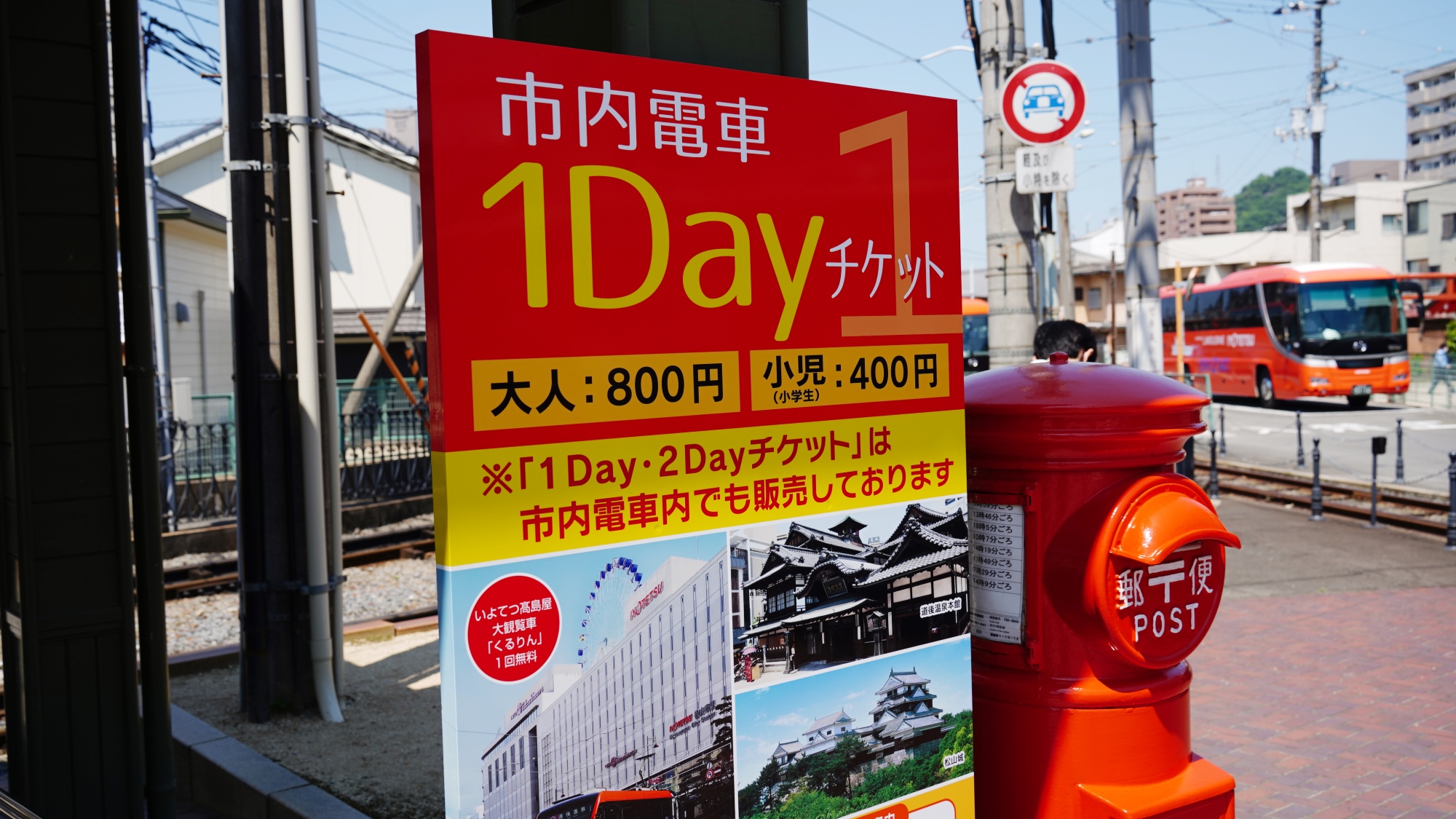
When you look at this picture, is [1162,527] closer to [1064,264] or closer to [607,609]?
[607,609]

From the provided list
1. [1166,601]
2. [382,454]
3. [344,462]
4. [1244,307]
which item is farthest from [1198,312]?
[1166,601]

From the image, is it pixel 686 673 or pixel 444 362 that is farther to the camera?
pixel 686 673

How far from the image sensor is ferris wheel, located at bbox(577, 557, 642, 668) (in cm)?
227

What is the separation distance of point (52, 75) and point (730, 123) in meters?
3.58

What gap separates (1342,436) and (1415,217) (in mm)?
40825

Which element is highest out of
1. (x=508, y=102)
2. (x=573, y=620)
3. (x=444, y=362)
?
(x=508, y=102)

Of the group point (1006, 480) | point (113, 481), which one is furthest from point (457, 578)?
point (113, 481)

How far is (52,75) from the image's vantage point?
15.1 feet

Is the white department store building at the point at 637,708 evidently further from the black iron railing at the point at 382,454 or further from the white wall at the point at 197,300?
the white wall at the point at 197,300

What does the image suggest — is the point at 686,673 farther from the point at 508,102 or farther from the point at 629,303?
the point at 508,102

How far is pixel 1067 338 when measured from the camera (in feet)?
21.8

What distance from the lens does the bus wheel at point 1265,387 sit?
30.3 metres

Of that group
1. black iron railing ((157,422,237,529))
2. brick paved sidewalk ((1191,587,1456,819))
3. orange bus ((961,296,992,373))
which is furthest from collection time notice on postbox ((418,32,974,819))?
orange bus ((961,296,992,373))

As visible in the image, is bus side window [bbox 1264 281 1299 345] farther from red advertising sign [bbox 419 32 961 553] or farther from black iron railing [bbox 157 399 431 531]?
red advertising sign [bbox 419 32 961 553]
